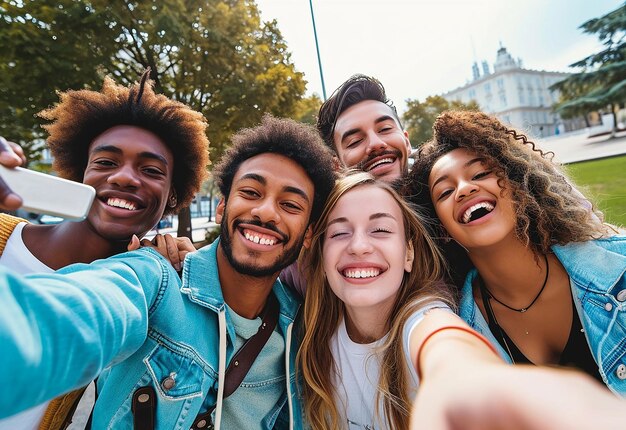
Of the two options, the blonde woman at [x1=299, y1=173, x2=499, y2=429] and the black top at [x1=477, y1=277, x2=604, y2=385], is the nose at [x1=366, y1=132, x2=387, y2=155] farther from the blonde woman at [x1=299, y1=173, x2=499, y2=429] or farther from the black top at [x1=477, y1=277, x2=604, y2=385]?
the black top at [x1=477, y1=277, x2=604, y2=385]

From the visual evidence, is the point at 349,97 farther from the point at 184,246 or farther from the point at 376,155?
the point at 184,246

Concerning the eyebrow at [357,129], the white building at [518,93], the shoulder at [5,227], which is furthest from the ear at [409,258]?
the white building at [518,93]

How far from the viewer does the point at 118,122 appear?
269 centimetres

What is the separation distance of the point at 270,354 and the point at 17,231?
1699mm

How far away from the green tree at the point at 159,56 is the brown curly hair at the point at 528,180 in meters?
8.68

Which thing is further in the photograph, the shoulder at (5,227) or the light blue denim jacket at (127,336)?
the shoulder at (5,227)

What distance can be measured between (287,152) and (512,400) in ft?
6.74

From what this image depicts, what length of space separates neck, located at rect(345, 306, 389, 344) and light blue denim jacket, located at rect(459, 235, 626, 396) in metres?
0.76

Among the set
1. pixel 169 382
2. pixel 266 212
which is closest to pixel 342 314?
pixel 266 212

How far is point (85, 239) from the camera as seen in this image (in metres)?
2.19

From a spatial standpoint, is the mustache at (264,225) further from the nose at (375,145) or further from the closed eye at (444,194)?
the nose at (375,145)

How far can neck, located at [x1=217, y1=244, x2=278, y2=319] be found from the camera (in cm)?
218

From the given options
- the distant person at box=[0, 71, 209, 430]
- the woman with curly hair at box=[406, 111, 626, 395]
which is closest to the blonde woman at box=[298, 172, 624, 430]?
the woman with curly hair at box=[406, 111, 626, 395]

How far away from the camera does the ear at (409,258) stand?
8.09ft
